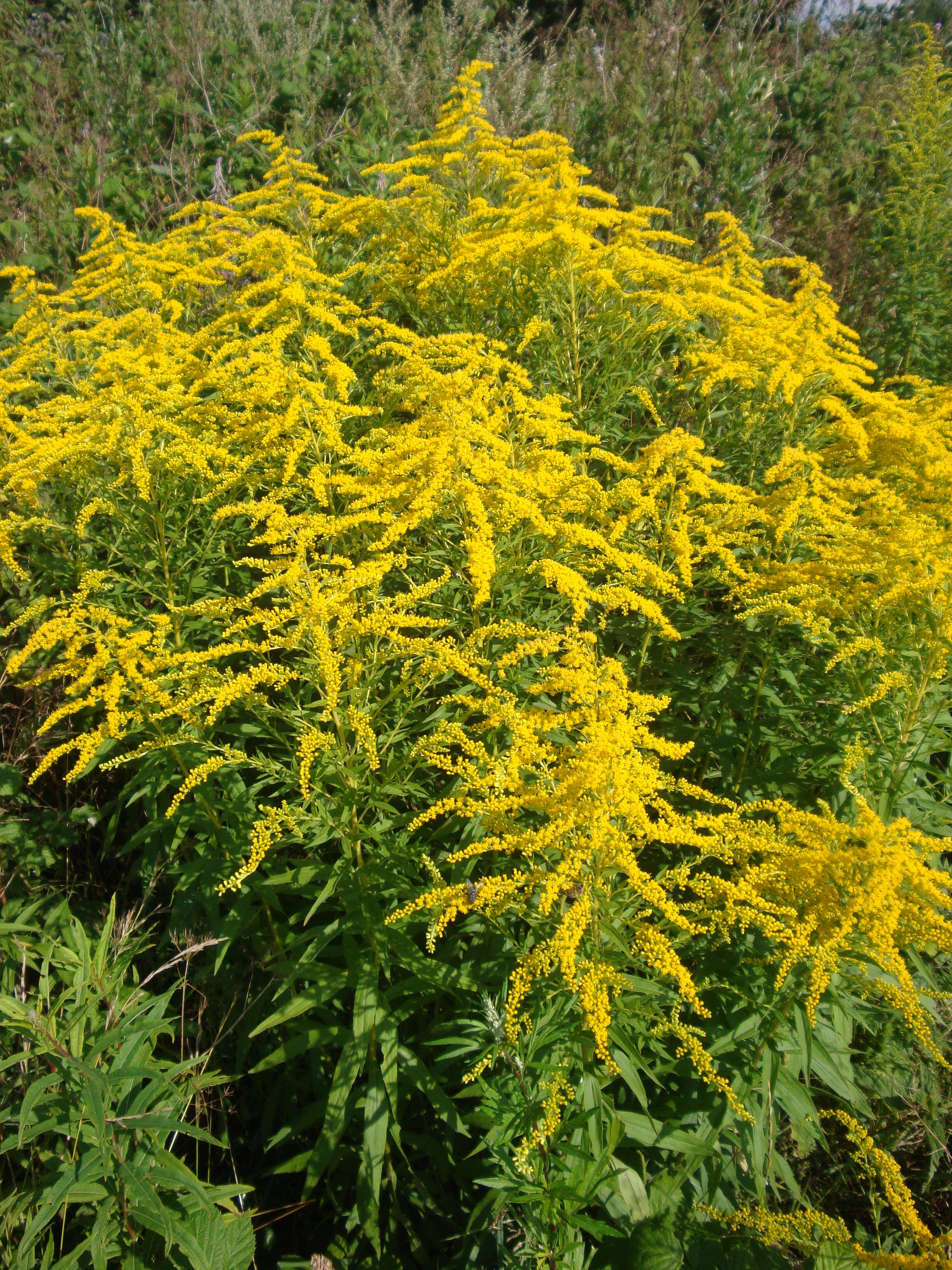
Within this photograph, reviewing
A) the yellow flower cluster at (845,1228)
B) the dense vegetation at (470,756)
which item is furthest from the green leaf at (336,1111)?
the yellow flower cluster at (845,1228)

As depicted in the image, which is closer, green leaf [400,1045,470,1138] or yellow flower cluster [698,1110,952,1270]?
yellow flower cluster [698,1110,952,1270]

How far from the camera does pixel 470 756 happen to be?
2.56m

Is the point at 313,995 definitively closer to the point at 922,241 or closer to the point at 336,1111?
the point at 336,1111

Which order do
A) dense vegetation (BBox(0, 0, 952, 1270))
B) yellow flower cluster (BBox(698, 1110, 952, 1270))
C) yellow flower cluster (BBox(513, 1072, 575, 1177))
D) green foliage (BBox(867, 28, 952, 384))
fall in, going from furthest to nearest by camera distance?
green foliage (BBox(867, 28, 952, 384))
dense vegetation (BBox(0, 0, 952, 1270))
yellow flower cluster (BBox(698, 1110, 952, 1270))
yellow flower cluster (BBox(513, 1072, 575, 1177))

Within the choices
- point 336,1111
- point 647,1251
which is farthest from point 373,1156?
point 647,1251

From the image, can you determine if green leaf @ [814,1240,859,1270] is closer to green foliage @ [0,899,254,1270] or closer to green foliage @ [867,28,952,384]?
green foliage @ [0,899,254,1270]

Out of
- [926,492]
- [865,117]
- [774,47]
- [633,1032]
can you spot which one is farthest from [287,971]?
[774,47]

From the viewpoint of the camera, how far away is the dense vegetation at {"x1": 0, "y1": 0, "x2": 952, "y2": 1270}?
1905 mm

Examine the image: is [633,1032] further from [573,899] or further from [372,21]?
[372,21]

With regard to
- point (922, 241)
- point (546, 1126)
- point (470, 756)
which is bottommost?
point (546, 1126)

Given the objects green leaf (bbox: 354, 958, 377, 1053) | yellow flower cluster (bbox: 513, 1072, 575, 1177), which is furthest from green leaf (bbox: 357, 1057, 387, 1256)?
yellow flower cluster (bbox: 513, 1072, 575, 1177)

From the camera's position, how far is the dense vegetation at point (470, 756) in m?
1.91

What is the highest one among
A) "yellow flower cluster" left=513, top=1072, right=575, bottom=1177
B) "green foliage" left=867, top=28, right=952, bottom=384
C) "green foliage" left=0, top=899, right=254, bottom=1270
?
"green foliage" left=867, top=28, right=952, bottom=384

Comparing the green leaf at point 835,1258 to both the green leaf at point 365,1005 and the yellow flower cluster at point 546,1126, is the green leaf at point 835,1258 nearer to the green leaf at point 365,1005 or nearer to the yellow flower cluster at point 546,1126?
the yellow flower cluster at point 546,1126
